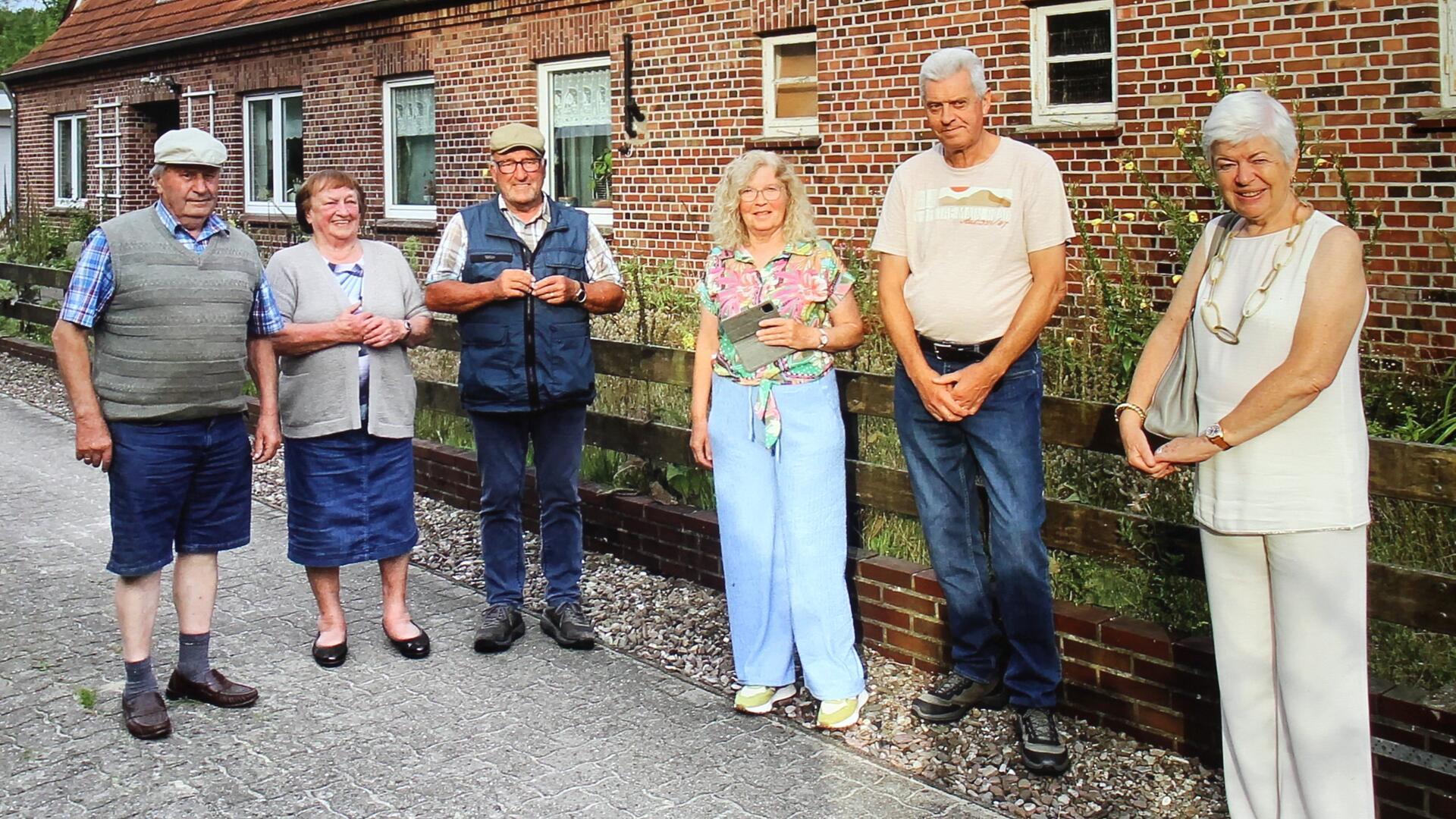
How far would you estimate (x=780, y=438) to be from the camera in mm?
4867

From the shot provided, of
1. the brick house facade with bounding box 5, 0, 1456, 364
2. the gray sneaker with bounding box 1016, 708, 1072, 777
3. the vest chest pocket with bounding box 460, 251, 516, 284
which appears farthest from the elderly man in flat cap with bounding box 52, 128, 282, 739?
the brick house facade with bounding box 5, 0, 1456, 364

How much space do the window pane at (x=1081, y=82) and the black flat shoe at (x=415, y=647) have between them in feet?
20.7

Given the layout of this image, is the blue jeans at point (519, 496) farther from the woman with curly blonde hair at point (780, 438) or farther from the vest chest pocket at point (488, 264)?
the woman with curly blonde hair at point (780, 438)

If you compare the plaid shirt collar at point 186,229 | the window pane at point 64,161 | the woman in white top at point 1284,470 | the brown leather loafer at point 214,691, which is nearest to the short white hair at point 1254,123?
the woman in white top at point 1284,470

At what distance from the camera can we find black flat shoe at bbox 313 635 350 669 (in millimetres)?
5484

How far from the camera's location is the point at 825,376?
16.1 feet

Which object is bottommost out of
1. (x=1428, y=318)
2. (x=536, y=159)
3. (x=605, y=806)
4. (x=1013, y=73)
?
(x=605, y=806)

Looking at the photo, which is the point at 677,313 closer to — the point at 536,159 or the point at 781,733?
the point at 536,159

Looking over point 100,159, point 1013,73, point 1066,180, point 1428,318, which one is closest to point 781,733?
point 1428,318

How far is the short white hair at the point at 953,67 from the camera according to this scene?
4.40 m

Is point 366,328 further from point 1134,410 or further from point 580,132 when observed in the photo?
point 580,132

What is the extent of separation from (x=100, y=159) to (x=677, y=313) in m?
15.9

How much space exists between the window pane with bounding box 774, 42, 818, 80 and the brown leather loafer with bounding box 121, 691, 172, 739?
27.5ft

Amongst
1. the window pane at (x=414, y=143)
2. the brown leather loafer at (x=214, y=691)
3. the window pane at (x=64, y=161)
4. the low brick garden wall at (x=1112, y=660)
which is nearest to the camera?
the low brick garden wall at (x=1112, y=660)
